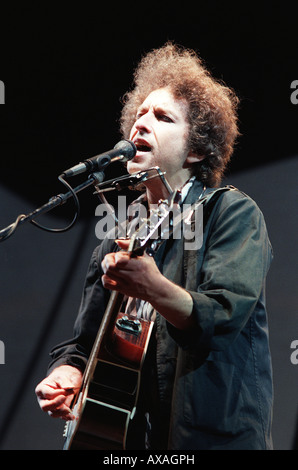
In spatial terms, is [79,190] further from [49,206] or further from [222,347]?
[222,347]

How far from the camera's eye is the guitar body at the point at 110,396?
125 centimetres

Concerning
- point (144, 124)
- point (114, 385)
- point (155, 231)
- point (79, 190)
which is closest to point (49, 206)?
point (79, 190)

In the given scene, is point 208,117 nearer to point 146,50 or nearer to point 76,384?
point 146,50

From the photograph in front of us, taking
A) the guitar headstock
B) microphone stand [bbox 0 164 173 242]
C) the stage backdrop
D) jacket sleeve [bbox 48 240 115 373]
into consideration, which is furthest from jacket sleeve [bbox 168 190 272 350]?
the stage backdrop

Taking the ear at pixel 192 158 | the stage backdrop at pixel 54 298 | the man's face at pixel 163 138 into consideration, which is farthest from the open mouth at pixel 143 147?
the stage backdrop at pixel 54 298

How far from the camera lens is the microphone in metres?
1.41

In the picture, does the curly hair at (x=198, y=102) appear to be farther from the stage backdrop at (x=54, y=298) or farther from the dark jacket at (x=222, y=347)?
the dark jacket at (x=222, y=347)

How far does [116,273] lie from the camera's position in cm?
109

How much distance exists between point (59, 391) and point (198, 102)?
1520 mm

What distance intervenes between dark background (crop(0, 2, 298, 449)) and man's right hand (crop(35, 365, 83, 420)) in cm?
109

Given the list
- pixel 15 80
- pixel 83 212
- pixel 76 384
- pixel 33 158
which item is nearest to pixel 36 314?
pixel 83 212

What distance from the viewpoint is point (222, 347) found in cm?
115

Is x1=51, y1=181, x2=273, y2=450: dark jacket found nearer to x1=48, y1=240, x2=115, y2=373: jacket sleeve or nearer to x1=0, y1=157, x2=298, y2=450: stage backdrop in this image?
x1=48, y1=240, x2=115, y2=373: jacket sleeve

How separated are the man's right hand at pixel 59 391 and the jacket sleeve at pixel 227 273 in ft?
2.01
